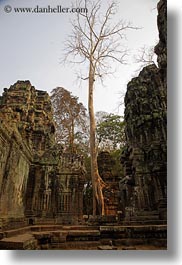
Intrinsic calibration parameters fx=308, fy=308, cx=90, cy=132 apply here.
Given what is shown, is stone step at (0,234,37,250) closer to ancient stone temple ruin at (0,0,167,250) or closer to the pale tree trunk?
ancient stone temple ruin at (0,0,167,250)

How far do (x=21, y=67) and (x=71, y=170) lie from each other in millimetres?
3318

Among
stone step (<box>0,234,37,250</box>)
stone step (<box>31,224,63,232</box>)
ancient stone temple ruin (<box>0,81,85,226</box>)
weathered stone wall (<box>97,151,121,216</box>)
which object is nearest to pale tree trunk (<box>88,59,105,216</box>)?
weathered stone wall (<box>97,151,121,216</box>)

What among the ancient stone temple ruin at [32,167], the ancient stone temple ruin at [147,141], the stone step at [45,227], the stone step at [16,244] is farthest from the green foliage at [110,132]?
the stone step at [16,244]

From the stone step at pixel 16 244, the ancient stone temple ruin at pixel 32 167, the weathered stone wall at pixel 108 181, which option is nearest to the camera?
the stone step at pixel 16 244

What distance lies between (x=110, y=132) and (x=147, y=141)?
2.46m

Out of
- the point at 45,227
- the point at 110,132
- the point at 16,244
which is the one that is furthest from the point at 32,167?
the point at 16,244

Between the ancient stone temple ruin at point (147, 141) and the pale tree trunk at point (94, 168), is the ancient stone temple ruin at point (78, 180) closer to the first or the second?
the ancient stone temple ruin at point (147, 141)

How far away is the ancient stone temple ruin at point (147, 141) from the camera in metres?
5.58

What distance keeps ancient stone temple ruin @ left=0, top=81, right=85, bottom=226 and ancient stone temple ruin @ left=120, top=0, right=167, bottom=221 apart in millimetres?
1173

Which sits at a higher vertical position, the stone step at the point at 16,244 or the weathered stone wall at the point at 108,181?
the weathered stone wall at the point at 108,181

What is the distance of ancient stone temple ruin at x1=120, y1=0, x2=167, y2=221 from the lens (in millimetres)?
5578

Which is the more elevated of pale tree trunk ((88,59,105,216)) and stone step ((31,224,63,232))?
pale tree trunk ((88,59,105,216))

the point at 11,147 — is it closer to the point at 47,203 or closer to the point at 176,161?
the point at 47,203

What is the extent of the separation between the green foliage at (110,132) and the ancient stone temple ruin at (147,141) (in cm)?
34
